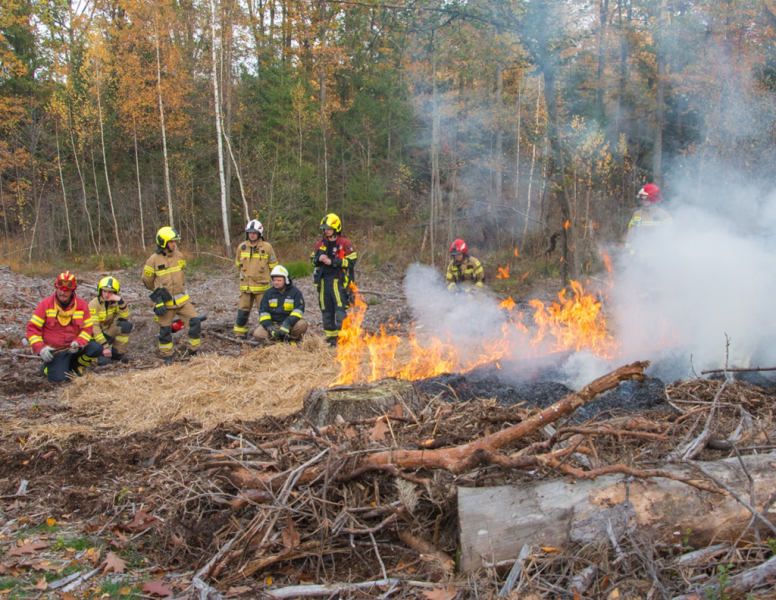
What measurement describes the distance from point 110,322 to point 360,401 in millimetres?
5728

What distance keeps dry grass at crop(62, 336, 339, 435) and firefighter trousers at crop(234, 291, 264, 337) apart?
1.20 metres

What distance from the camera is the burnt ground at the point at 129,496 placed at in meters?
3.09

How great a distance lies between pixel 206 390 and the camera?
6.38 metres

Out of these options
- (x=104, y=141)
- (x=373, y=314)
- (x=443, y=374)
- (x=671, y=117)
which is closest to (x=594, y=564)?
(x=443, y=374)

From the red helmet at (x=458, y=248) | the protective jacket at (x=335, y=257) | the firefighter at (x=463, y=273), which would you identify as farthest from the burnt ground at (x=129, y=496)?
the protective jacket at (x=335, y=257)

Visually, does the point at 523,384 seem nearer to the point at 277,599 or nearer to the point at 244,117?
the point at 277,599

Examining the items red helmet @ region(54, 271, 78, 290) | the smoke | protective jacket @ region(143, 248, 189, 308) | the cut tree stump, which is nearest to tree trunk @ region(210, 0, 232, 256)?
protective jacket @ region(143, 248, 189, 308)

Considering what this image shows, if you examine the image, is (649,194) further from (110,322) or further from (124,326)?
(110,322)

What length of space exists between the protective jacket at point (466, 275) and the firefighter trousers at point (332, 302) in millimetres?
1773

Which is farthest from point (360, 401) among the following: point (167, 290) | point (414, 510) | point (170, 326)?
point (167, 290)

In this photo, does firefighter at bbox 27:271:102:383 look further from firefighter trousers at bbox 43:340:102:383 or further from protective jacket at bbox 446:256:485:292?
protective jacket at bbox 446:256:485:292

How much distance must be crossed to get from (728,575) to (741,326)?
432 cm

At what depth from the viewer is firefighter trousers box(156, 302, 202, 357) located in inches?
329

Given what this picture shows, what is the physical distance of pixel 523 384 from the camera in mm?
6078
